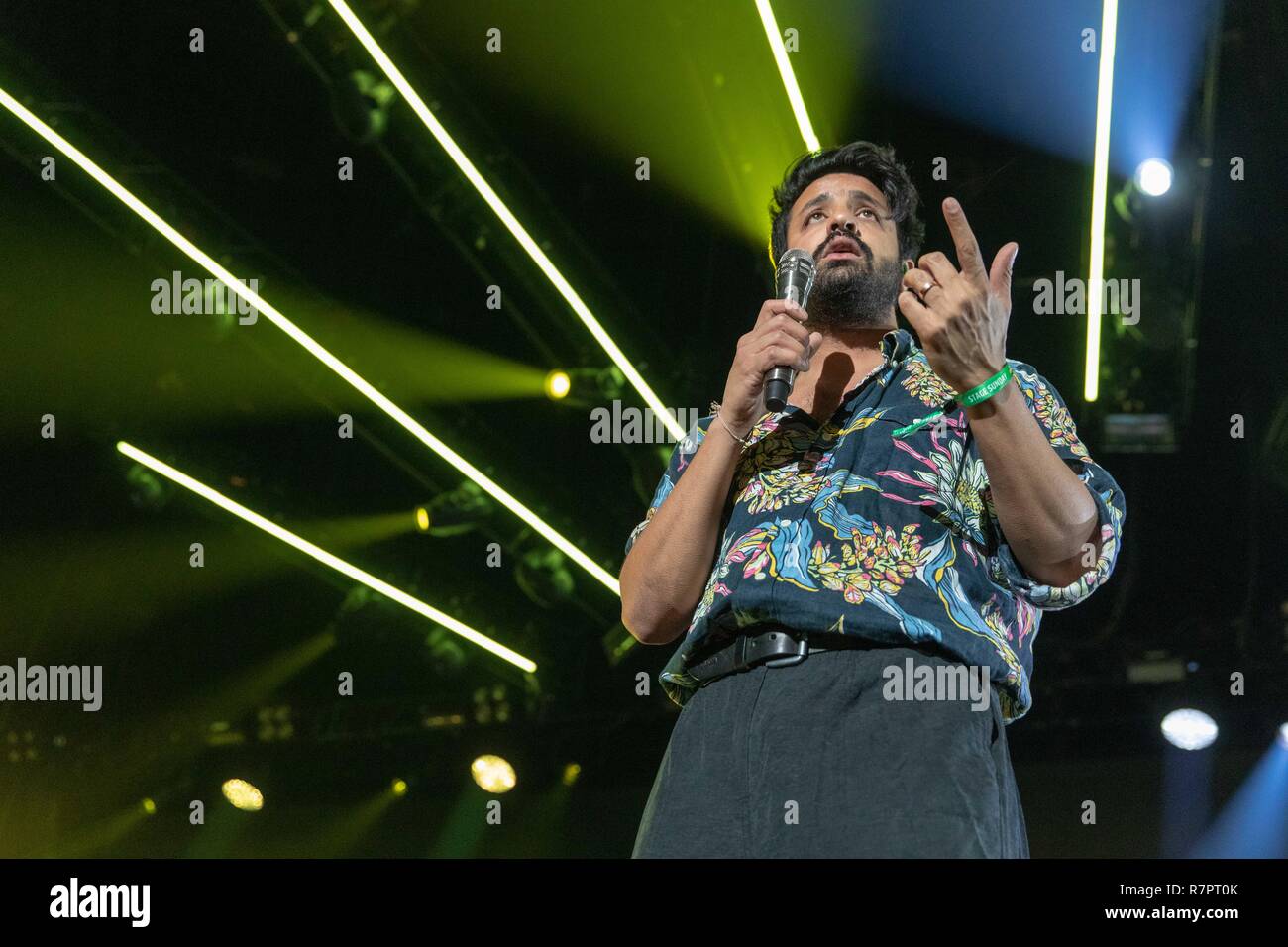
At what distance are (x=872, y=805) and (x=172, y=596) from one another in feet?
15.1

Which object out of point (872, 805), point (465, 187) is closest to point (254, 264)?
point (465, 187)

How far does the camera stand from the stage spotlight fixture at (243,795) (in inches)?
229

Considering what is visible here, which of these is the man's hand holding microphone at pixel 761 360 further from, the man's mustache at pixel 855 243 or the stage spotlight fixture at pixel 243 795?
the stage spotlight fixture at pixel 243 795

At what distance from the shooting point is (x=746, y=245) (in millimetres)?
4367

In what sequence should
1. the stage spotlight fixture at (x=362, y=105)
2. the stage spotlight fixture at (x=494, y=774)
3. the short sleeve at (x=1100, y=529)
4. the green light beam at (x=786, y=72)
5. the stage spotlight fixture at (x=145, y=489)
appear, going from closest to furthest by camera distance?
the short sleeve at (x=1100, y=529) → the green light beam at (x=786, y=72) → the stage spotlight fixture at (x=362, y=105) → the stage spotlight fixture at (x=145, y=489) → the stage spotlight fixture at (x=494, y=774)

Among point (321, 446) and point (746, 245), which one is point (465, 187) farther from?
point (321, 446)

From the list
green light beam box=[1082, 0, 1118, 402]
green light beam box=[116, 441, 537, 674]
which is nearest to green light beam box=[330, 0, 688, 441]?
green light beam box=[1082, 0, 1118, 402]

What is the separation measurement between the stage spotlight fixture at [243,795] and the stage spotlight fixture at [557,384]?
230cm

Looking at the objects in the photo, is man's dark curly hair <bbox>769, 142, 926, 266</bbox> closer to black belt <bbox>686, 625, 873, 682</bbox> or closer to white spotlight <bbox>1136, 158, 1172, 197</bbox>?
black belt <bbox>686, 625, 873, 682</bbox>

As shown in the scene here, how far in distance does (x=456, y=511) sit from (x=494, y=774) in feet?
3.84

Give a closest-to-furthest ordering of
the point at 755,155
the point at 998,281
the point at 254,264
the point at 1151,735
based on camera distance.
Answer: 1. the point at 998,281
2. the point at 755,155
3. the point at 254,264
4. the point at 1151,735

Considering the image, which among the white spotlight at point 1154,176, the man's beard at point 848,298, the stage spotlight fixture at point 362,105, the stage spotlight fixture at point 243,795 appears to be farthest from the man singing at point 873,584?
the stage spotlight fixture at point 243,795

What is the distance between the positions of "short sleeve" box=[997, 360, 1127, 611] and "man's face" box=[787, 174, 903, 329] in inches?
17.3

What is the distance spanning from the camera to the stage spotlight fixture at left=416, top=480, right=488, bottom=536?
5.54m
